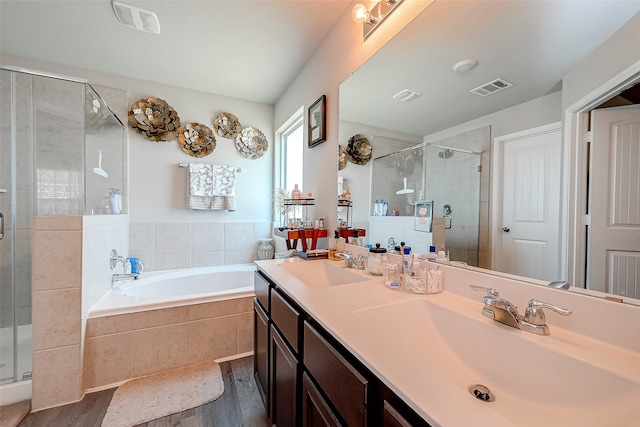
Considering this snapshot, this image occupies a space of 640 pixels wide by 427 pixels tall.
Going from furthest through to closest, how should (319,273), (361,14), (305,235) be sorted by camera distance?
(305,235) → (319,273) → (361,14)

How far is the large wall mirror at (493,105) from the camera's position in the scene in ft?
2.42

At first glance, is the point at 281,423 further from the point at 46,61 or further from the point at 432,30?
the point at 46,61

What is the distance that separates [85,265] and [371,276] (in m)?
1.79

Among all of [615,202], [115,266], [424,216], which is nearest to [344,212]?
[424,216]

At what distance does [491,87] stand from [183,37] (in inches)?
87.2

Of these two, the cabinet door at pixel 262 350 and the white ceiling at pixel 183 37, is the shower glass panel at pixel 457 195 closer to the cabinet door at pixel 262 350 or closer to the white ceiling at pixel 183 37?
the cabinet door at pixel 262 350

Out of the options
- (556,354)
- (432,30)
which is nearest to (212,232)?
(432,30)

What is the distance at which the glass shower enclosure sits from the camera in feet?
5.98

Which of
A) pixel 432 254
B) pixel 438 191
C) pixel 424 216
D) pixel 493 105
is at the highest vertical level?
pixel 493 105

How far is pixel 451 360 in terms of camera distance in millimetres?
740

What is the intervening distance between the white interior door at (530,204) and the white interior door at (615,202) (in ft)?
0.26

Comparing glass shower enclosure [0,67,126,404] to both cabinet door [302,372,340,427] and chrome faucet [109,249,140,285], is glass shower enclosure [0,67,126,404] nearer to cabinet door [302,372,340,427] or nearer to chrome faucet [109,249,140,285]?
chrome faucet [109,249,140,285]

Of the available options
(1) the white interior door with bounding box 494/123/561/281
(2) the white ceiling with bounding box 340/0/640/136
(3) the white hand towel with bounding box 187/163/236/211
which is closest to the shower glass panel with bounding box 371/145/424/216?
(2) the white ceiling with bounding box 340/0/640/136

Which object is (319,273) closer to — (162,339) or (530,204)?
(530,204)
